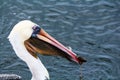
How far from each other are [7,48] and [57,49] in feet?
19.8

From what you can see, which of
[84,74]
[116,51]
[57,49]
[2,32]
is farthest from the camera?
[2,32]

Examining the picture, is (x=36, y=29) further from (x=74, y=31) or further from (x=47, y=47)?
(x=74, y=31)

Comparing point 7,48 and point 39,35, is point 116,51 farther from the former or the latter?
point 39,35

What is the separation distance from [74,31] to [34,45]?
6.15 meters

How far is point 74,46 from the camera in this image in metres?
18.8

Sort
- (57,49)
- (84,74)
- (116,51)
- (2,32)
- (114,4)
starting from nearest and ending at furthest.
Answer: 1. (57,49)
2. (84,74)
3. (116,51)
4. (2,32)
5. (114,4)

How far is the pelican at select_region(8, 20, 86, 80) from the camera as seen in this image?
13.2 meters

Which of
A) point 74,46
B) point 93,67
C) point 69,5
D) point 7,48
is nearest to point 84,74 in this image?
point 93,67

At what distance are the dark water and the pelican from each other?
3.54m

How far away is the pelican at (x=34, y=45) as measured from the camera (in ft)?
43.3

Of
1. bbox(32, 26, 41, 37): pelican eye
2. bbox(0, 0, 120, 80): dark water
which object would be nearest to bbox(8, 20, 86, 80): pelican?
bbox(32, 26, 41, 37): pelican eye

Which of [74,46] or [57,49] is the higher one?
[57,49]

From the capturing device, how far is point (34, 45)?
1371 centimetres

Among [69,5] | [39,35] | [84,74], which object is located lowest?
[84,74]
